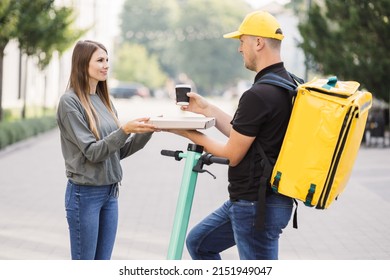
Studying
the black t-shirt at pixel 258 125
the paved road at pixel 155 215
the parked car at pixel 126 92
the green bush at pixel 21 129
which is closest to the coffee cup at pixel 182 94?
the black t-shirt at pixel 258 125

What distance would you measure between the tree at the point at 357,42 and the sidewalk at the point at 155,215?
5.48 m

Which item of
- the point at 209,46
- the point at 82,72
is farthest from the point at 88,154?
the point at 209,46

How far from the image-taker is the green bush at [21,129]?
1986 cm

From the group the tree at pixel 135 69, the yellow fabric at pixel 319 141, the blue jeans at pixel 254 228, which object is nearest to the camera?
the yellow fabric at pixel 319 141

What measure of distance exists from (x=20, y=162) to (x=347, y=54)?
9.91 meters

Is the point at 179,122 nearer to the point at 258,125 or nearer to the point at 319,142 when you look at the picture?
the point at 258,125

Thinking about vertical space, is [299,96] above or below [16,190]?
above

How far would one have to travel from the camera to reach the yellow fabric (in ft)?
13.0

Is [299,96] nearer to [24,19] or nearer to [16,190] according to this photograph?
[16,190]

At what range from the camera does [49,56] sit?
28.3 metres

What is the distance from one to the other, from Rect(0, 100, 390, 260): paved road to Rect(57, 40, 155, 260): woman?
2971 millimetres

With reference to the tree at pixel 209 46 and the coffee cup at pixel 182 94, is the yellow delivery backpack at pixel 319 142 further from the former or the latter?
the tree at pixel 209 46

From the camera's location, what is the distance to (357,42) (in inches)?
920

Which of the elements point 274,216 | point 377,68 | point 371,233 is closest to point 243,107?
point 274,216
